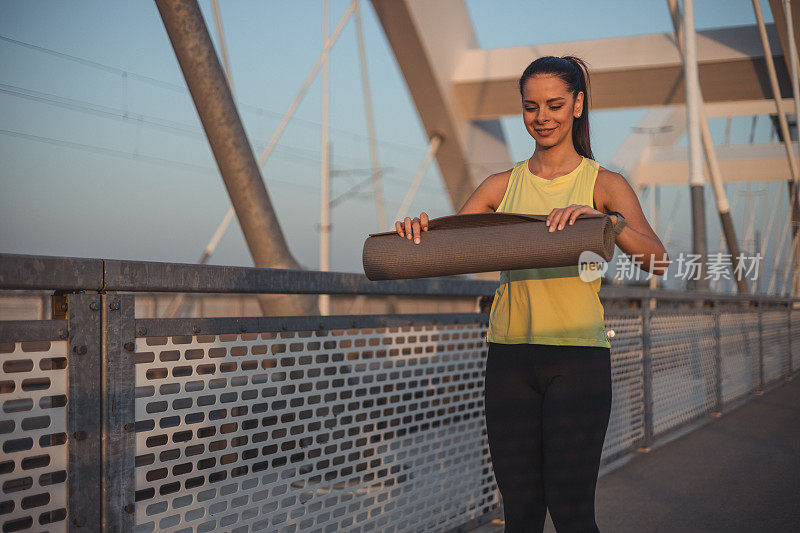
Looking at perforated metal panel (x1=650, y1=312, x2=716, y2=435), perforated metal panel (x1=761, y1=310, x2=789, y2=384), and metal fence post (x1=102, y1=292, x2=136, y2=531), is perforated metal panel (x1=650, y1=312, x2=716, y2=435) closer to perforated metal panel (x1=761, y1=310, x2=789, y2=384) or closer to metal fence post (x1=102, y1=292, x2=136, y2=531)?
perforated metal panel (x1=761, y1=310, x2=789, y2=384)

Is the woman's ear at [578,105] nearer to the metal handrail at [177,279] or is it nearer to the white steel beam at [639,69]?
the metal handrail at [177,279]

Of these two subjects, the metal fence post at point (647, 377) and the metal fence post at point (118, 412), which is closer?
the metal fence post at point (118, 412)

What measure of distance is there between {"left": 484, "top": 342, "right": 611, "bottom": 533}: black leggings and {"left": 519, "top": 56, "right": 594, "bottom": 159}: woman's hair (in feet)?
1.99

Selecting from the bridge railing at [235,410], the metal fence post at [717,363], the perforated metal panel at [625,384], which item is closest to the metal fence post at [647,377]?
the perforated metal panel at [625,384]

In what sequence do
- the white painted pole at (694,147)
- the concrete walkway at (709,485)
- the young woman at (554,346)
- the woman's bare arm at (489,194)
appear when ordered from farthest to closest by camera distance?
1. the white painted pole at (694,147)
2. the concrete walkway at (709,485)
3. the woman's bare arm at (489,194)
4. the young woman at (554,346)

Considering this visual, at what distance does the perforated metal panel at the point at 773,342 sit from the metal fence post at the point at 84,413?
1012 cm

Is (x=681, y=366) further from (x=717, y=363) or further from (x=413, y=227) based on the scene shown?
(x=413, y=227)

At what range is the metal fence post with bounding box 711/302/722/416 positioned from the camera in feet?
26.5

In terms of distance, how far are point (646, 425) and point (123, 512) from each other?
15.6 feet

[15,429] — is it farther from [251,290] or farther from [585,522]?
[585,522]

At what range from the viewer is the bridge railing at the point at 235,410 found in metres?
1.88

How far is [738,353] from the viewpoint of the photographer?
9.22 m

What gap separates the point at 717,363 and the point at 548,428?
22.2 ft

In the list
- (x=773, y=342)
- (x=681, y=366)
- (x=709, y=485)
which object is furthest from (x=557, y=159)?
(x=773, y=342)
